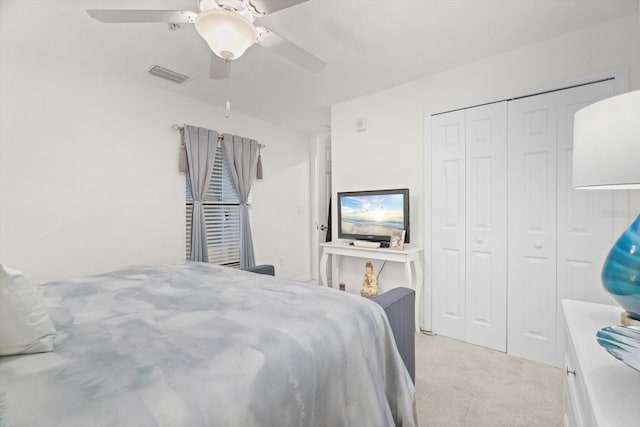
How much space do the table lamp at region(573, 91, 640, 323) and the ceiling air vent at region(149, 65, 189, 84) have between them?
3072 mm

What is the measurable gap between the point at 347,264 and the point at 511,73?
2.47 metres

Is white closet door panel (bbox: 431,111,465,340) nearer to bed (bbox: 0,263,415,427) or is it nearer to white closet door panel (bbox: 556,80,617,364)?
white closet door panel (bbox: 556,80,617,364)

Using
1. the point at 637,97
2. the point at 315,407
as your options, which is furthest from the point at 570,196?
the point at 315,407

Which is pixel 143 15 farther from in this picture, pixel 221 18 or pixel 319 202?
pixel 319 202

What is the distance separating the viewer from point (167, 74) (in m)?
2.80

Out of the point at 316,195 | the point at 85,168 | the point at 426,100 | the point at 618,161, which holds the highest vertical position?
the point at 426,100

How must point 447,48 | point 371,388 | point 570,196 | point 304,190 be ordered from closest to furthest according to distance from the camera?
point 371,388, point 570,196, point 447,48, point 304,190

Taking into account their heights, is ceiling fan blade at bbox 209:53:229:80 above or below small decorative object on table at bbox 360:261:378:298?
above

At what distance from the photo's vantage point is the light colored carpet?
1.66 metres

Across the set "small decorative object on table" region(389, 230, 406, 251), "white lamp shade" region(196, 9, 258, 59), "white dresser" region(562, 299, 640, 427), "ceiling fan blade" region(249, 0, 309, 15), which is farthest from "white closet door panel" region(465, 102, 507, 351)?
"white lamp shade" region(196, 9, 258, 59)

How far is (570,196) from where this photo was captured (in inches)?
84.8

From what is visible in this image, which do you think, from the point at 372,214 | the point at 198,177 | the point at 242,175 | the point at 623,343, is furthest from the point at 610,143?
the point at 242,175

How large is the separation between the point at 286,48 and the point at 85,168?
2188mm

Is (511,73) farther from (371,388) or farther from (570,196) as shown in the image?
(371,388)
